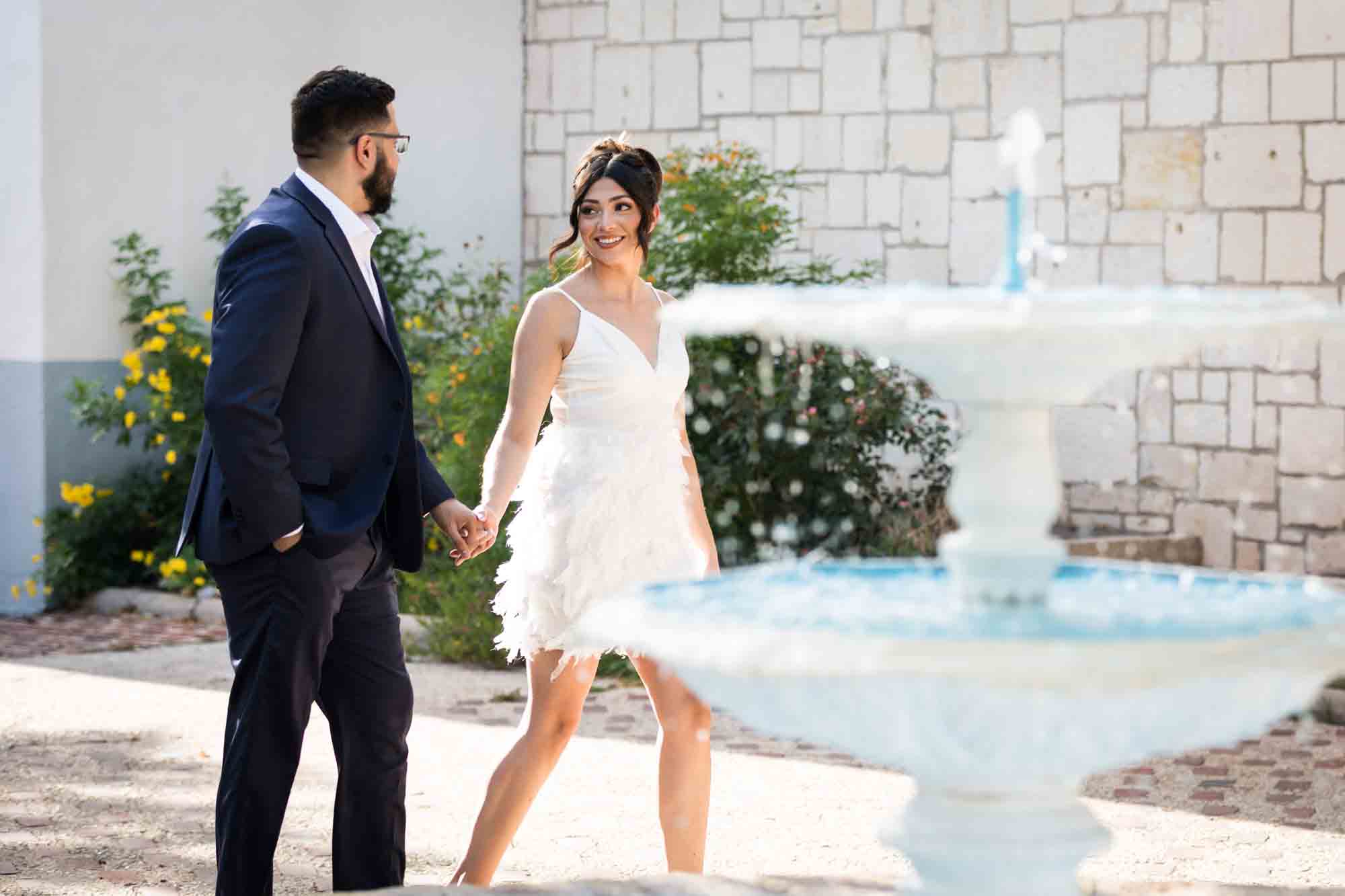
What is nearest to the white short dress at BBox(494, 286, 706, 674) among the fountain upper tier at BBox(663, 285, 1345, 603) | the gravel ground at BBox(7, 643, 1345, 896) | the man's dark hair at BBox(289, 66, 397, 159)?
the man's dark hair at BBox(289, 66, 397, 159)

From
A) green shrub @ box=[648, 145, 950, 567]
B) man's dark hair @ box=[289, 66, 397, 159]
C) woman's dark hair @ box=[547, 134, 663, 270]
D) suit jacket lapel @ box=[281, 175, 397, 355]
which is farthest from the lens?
green shrub @ box=[648, 145, 950, 567]

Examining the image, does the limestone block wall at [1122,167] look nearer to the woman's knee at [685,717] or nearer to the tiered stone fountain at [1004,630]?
the woman's knee at [685,717]

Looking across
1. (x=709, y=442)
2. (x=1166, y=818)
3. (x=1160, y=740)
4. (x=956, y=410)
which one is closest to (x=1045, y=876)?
(x=1160, y=740)

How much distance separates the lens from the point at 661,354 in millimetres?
5109

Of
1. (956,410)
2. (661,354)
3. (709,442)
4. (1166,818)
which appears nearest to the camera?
(661,354)

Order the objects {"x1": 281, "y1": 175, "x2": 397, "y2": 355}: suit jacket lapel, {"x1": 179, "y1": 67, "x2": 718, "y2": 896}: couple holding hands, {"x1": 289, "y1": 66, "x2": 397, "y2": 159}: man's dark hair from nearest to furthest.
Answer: {"x1": 179, "y1": 67, "x2": 718, "y2": 896}: couple holding hands → {"x1": 281, "y1": 175, "x2": 397, "y2": 355}: suit jacket lapel → {"x1": 289, "y1": 66, "x2": 397, "y2": 159}: man's dark hair

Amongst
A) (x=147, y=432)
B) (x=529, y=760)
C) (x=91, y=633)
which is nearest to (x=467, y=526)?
(x=529, y=760)

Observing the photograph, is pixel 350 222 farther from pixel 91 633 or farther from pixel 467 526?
pixel 91 633

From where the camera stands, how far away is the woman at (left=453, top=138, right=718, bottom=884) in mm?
4934

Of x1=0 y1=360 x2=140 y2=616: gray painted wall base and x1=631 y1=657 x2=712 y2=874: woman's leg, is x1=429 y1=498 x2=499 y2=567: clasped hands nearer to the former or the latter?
x1=631 y1=657 x2=712 y2=874: woman's leg

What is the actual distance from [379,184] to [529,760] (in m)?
1.47

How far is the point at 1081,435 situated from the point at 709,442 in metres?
2.10

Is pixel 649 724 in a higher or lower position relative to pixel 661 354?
Result: lower

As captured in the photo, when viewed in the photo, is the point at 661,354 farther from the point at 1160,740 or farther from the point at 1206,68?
the point at 1206,68
